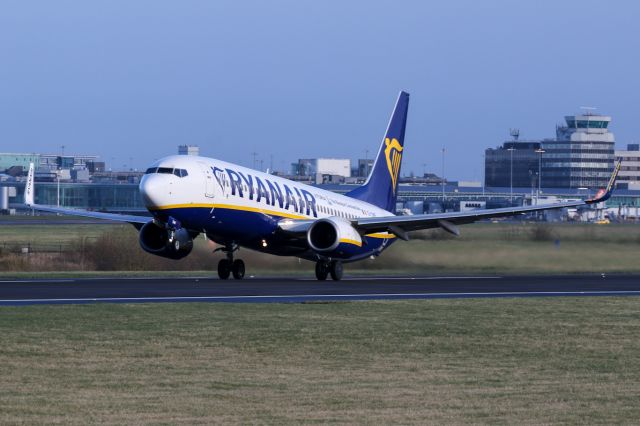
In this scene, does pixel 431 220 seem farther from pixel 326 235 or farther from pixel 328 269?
pixel 326 235

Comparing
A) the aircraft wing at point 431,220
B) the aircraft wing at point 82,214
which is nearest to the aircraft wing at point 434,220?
the aircraft wing at point 431,220

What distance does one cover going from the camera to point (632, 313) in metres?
29.0

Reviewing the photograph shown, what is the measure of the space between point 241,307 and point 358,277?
65.5ft

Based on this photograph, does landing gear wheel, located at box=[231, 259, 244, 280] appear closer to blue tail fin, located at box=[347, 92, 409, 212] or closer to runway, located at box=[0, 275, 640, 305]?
runway, located at box=[0, 275, 640, 305]

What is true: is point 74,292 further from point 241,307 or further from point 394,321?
point 394,321

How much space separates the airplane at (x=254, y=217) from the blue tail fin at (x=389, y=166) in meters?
2.52

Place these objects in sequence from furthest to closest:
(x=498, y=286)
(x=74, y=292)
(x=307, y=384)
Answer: (x=498, y=286) → (x=74, y=292) → (x=307, y=384)

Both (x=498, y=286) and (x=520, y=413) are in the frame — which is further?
(x=498, y=286)

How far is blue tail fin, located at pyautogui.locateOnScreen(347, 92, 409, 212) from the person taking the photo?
53.7 m

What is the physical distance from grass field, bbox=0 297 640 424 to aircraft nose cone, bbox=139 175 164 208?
1039 cm

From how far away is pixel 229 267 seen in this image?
4506 cm

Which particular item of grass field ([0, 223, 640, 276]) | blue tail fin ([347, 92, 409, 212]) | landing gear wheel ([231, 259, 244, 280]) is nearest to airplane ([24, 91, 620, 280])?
landing gear wheel ([231, 259, 244, 280])

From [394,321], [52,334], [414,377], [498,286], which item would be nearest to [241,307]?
[394,321]

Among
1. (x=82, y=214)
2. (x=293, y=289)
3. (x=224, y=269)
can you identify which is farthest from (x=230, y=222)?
(x=82, y=214)
